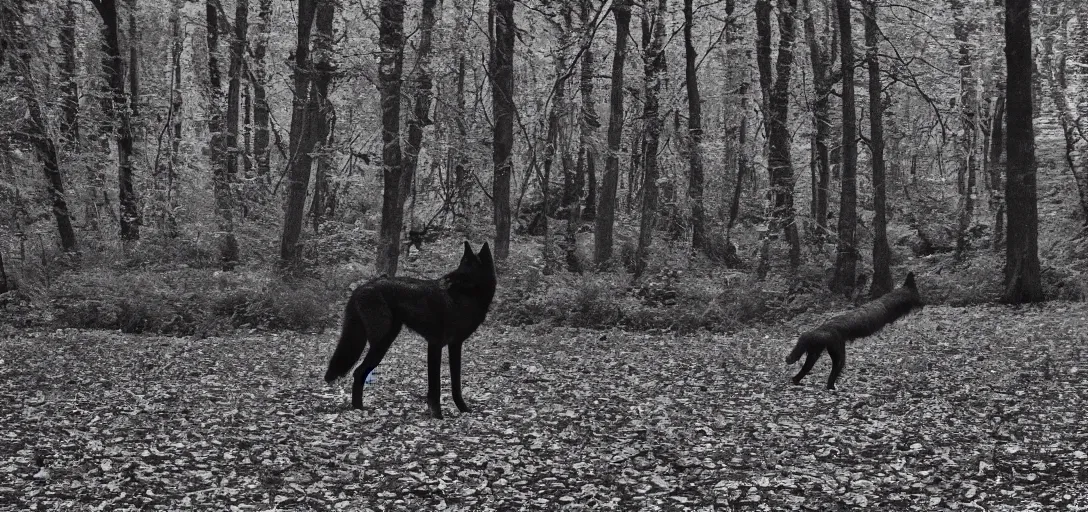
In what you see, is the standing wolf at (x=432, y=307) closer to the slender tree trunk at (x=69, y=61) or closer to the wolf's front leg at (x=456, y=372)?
the wolf's front leg at (x=456, y=372)

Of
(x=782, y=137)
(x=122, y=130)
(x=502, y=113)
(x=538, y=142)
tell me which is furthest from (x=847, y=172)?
(x=122, y=130)

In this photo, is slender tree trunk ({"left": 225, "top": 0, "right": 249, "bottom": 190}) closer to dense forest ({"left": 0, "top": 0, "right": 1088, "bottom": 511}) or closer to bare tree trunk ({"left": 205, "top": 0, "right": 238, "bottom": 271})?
bare tree trunk ({"left": 205, "top": 0, "right": 238, "bottom": 271})

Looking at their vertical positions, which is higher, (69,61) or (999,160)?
(69,61)

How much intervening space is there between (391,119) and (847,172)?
10.6 metres

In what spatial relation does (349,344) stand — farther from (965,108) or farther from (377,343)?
(965,108)

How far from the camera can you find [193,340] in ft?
44.8

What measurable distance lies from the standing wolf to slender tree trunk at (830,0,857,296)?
1270 cm

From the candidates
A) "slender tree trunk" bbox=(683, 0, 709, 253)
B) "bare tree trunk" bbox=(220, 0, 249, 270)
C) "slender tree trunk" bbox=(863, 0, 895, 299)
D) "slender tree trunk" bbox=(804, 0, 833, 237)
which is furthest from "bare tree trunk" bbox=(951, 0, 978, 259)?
"bare tree trunk" bbox=(220, 0, 249, 270)

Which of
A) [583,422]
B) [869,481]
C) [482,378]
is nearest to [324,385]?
[482,378]

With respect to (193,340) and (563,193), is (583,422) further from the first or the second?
→ (563,193)

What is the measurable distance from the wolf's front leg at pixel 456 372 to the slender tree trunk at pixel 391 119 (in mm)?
8104

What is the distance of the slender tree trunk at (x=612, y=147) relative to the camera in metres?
Answer: 20.0

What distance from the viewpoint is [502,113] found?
65.1 feet

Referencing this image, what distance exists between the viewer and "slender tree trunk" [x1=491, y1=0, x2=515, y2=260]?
17.4 metres
